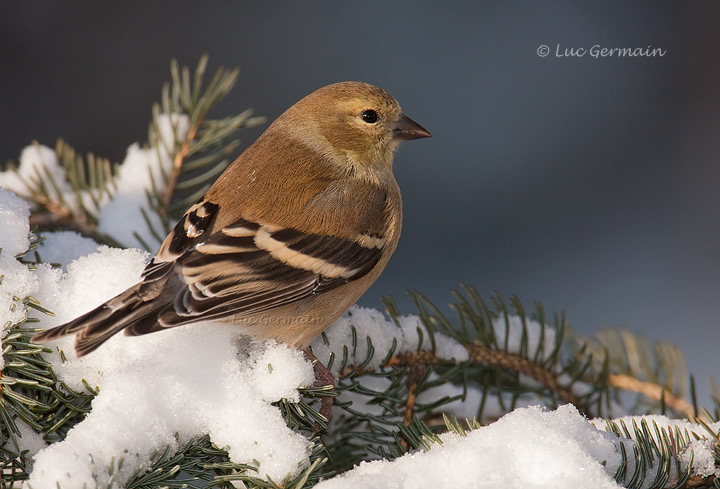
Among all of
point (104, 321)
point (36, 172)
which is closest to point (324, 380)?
point (104, 321)

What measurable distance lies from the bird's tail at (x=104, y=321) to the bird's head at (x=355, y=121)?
0.93m

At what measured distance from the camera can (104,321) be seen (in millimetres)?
1250

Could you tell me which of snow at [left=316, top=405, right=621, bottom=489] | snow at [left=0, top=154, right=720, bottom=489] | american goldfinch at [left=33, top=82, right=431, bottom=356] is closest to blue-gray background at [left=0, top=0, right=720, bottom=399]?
american goldfinch at [left=33, top=82, right=431, bottom=356]

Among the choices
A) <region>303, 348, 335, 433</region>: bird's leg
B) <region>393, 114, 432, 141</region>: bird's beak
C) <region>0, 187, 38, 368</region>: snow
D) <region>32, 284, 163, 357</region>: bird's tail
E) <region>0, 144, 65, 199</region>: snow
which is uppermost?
<region>393, 114, 432, 141</region>: bird's beak

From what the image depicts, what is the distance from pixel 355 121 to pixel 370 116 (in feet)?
0.16

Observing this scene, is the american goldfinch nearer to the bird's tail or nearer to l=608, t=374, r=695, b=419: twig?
the bird's tail

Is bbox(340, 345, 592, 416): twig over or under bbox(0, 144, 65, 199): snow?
under

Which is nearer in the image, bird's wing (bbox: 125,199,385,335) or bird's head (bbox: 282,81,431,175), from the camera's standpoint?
bird's wing (bbox: 125,199,385,335)

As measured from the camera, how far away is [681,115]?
12.6ft

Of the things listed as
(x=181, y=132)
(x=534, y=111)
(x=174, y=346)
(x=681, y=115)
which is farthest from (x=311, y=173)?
(x=681, y=115)

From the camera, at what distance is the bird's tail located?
1193mm

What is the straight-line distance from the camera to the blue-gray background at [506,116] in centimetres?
366

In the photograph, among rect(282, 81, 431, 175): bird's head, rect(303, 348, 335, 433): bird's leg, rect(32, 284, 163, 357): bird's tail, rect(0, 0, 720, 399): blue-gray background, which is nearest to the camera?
rect(32, 284, 163, 357): bird's tail

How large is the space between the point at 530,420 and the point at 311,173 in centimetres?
100
